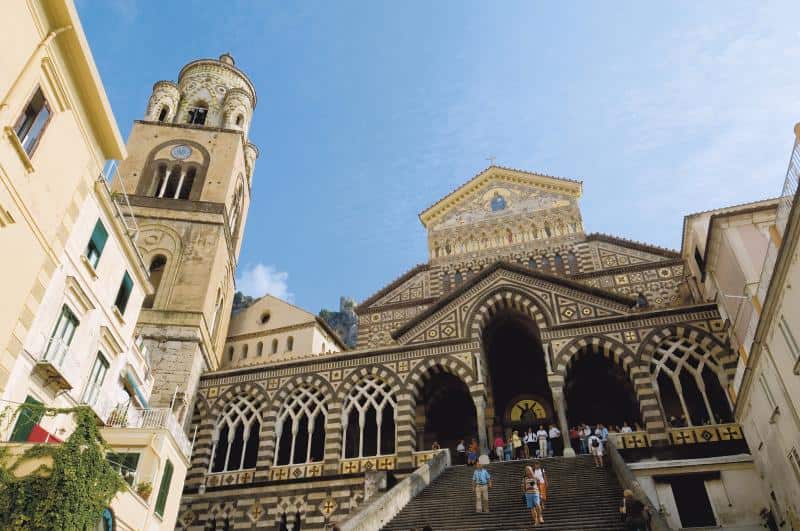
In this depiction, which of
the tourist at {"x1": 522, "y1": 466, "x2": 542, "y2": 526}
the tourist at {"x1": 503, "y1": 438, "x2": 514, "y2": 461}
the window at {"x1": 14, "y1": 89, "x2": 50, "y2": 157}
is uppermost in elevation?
the window at {"x1": 14, "y1": 89, "x2": 50, "y2": 157}

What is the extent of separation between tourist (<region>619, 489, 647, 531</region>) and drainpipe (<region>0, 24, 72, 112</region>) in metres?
14.0

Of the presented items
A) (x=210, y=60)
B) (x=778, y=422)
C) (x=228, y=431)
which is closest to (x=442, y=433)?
(x=228, y=431)

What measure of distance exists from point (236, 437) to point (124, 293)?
921 cm

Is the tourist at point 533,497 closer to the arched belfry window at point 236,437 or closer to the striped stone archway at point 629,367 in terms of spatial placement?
the striped stone archway at point 629,367

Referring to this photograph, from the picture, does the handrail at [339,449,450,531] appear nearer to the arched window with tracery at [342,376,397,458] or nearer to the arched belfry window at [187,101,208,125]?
the arched window with tracery at [342,376,397,458]

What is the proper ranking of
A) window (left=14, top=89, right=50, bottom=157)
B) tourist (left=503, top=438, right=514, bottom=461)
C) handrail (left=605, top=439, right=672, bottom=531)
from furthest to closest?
tourist (left=503, top=438, right=514, bottom=461) → window (left=14, top=89, right=50, bottom=157) → handrail (left=605, top=439, right=672, bottom=531)

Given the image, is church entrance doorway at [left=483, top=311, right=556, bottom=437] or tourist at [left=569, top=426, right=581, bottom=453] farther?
church entrance doorway at [left=483, top=311, right=556, bottom=437]

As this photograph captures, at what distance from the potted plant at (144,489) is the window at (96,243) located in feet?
18.8

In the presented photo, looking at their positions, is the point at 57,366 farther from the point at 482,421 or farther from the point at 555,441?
the point at 555,441

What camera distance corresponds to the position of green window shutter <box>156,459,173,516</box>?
1561 cm

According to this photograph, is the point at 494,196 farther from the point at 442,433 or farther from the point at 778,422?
the point at 778,422

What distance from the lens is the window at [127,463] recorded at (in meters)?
14.4

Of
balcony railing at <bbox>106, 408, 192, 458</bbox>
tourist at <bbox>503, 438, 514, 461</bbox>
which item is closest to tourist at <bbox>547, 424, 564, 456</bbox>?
tourist at <bbox>503, 438, 514, 461</bbox>

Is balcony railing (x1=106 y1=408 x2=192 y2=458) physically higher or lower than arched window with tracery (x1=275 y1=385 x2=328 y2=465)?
lower
